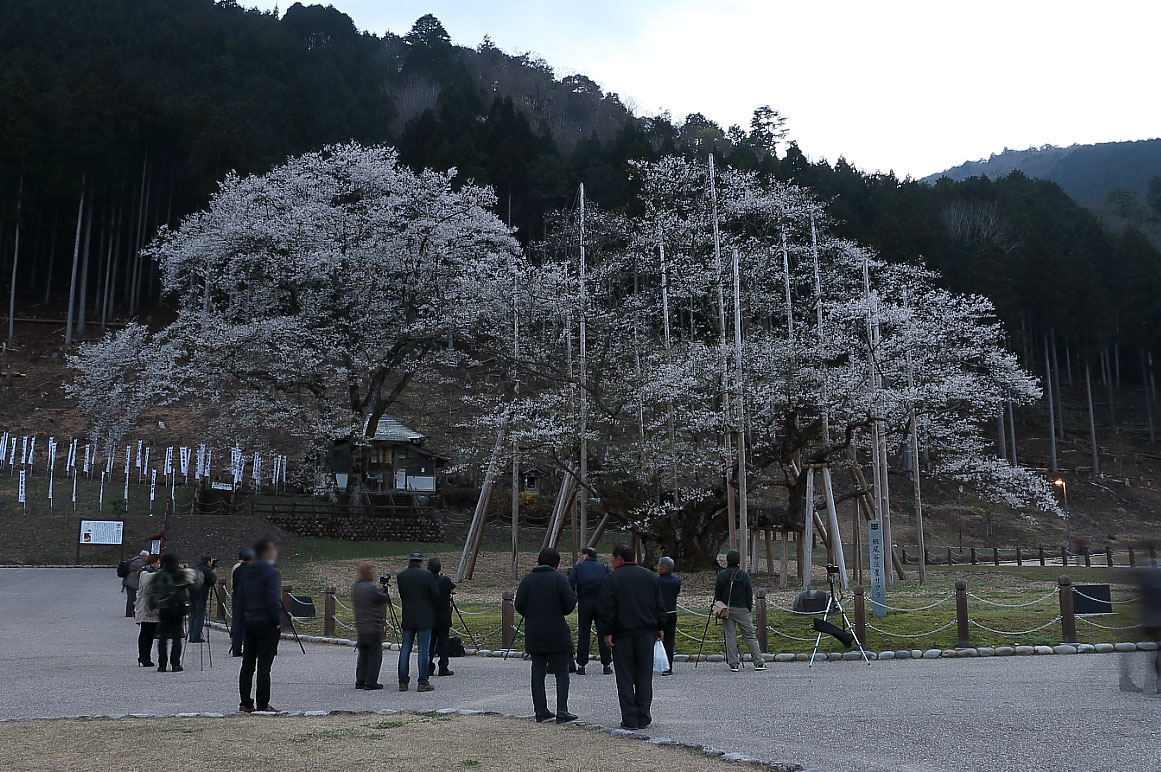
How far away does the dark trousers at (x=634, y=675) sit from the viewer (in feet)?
22.0

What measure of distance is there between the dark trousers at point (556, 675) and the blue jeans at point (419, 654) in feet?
7.28

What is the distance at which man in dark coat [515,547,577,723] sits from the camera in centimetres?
698

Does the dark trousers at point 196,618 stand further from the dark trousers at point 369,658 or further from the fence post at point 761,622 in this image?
the fence post at point 761,622

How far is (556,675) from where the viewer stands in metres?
6.94

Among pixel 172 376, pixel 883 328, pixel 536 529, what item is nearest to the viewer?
pixel 883 328

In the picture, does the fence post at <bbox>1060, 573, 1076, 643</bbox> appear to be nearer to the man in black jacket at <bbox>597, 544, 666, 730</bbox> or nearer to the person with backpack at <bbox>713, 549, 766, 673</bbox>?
the person with backpack at <bbox>713, 549, 766, 673</bbox>

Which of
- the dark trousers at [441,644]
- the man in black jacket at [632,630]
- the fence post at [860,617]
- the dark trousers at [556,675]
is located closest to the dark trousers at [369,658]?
the dark trousers at [441,644]

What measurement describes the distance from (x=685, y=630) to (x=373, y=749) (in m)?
7.60

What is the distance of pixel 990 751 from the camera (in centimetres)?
574

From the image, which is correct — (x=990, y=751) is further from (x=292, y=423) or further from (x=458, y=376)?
(x=458, y=376)

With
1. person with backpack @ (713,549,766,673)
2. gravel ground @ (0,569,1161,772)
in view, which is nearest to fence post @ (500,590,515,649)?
gravel ground @ (0,569,1161,772)

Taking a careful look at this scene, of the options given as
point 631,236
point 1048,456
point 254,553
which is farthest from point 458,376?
point 254,553

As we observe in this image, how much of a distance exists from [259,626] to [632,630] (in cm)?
315

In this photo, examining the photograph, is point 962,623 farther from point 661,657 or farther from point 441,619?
point 441,619
